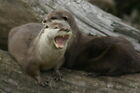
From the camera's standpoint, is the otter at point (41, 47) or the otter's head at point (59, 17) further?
the otter's head at point (59, 17)

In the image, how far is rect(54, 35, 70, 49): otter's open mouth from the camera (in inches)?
245

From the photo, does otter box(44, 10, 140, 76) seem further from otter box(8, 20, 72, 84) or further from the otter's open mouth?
the otter's open mouth

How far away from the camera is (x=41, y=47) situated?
21.4 ft

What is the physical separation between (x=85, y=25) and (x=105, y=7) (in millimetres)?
2621

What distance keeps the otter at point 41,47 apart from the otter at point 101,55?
373 millimetres

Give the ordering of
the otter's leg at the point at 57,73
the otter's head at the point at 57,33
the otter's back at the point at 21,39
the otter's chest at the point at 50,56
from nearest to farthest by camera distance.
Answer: the otter's head at the point at 57,33, the otter's chest at the point at 50,56, the otter's leg at the point at 57,73, the otter's back at the point at 21,39

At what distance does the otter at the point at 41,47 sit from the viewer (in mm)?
6273

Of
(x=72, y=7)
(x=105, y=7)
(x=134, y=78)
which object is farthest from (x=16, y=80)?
(x=105, y=7)

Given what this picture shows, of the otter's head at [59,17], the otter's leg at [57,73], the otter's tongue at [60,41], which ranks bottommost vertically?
the otter's leg at [57,73]

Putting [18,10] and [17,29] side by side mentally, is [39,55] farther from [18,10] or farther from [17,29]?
[18,10]

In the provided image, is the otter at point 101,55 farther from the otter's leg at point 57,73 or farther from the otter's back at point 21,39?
the otter's back at point 21,39

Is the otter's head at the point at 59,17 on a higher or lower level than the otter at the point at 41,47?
higher

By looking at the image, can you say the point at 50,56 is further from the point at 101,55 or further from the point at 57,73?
the point at 101,55

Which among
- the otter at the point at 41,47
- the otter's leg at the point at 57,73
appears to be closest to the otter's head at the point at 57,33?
the otter at the point at 41,47
